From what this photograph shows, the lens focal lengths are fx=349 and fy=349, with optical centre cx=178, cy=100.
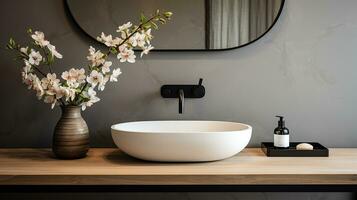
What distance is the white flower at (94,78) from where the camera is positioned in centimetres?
121

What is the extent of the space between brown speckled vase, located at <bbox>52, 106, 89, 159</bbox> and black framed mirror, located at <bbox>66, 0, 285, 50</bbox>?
39cm

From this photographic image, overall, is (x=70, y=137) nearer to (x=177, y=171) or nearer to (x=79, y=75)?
(x=79, y=75)

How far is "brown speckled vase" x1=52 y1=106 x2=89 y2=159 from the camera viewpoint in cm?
122

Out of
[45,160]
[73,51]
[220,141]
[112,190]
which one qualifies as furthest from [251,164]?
[73,51]

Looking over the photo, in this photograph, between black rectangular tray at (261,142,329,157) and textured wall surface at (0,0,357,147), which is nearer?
black rectangular tray at (261,142,329,157)

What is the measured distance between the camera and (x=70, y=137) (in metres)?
1.22

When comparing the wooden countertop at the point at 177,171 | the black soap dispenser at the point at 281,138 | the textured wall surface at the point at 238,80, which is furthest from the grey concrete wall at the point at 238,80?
the wooden countertop at the point at 177,171

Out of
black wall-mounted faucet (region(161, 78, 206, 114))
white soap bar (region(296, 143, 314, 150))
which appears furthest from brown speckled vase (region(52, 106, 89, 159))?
white soap bar (region(296, 143, 314, 150))

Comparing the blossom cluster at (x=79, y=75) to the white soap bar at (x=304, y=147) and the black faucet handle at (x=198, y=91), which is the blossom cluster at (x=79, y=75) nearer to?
the black faucet handle at (x=198, y=91)

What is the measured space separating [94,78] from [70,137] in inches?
8.8

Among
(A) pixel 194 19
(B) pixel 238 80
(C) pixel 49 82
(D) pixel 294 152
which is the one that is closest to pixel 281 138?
(D) pixel 294 152

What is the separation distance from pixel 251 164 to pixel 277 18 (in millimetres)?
652

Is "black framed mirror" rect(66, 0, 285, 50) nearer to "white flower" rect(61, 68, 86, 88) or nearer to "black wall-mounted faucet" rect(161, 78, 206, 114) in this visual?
"black wall-mounted faucet" rect(161, 78, 206, 114)

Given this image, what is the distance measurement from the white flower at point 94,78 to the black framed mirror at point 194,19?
1.05 ft
